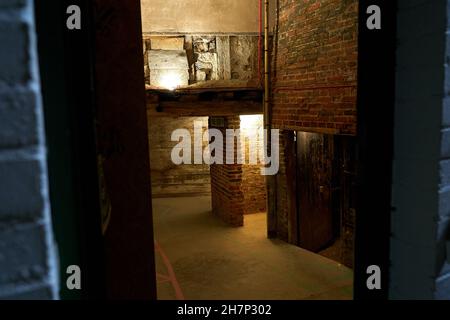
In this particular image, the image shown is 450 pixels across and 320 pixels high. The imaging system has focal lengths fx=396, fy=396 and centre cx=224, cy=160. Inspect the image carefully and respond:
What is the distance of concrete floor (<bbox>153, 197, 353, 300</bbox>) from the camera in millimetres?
5637

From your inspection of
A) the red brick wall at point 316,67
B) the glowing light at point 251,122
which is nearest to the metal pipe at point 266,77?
the red brick wall at point 316,67

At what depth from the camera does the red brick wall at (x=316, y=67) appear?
5809 millimetres

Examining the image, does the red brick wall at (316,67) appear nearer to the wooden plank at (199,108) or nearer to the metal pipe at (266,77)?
the metal pipe at (266,77)

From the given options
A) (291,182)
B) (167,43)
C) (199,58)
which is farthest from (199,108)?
(291,182)

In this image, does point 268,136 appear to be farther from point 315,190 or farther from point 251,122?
point 251,122

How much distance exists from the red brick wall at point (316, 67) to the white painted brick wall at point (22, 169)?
5460mm

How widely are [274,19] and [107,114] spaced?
6701 mm

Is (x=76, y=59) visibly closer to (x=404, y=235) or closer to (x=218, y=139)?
(x=404, y=235)

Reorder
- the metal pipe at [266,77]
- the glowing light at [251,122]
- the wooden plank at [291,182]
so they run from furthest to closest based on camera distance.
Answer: the glowing light at [251,122] < the metal pipe at [266,77] < the wooden plank at [291,182]

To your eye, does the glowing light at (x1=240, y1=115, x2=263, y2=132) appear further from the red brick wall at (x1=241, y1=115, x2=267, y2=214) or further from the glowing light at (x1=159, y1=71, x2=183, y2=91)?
the glowing light at (x1=159, y1=71, x2=183, y2=91)

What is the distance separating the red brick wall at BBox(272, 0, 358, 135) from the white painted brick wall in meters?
5.46

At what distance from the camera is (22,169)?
71 cm
